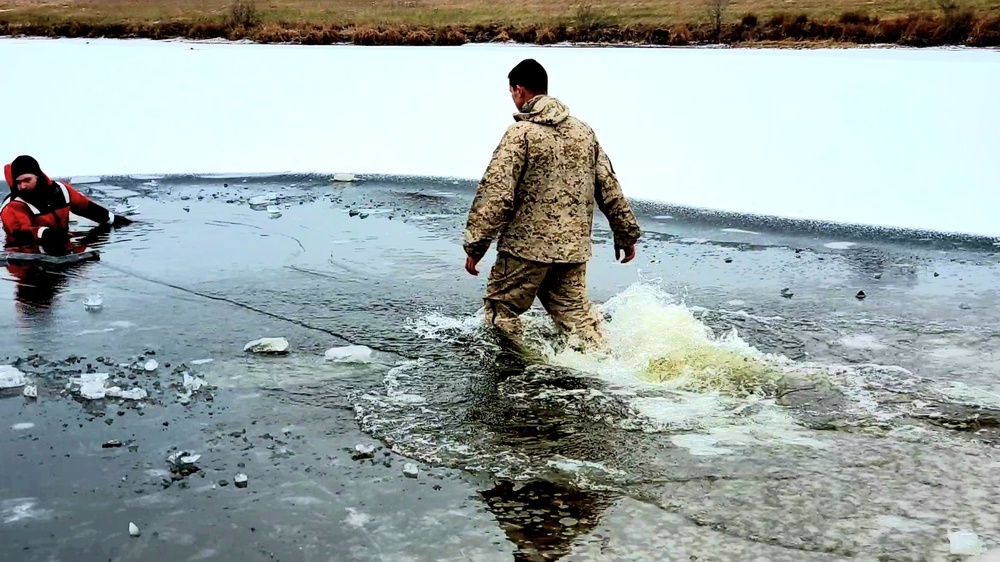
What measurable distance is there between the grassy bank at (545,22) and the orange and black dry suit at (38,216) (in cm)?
2016

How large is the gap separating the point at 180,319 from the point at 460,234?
3332mm

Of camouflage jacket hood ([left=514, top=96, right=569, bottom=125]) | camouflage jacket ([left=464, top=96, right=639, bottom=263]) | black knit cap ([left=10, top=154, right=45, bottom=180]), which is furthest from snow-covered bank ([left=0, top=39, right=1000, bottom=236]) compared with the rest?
camouflage jacket hood ([left=514, top=96, right=569, bottom=125])

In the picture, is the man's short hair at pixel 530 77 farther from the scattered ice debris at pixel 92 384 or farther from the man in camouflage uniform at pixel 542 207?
the scattered ice debris at pixel 92 384

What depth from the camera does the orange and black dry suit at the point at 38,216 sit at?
27.7ft

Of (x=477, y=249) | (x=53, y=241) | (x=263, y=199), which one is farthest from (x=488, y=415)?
(x=263, y=199)

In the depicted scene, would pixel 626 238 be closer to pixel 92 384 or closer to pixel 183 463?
pixel 183 463

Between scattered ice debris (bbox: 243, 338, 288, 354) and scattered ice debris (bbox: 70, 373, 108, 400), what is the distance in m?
0.85

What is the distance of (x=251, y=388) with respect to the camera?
537cm

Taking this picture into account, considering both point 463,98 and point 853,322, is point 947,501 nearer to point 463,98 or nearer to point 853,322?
point 853,322

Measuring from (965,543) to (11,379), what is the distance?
4.65m

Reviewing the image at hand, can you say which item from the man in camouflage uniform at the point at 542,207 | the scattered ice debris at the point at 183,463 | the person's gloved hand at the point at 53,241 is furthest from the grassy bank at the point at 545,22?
the scattered ice debris at the point at 183,463

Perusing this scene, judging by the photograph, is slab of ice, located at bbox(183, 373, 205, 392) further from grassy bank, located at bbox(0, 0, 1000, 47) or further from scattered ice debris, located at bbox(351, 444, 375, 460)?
grassy bank, located at bbox(0, 0, 1000, 47)

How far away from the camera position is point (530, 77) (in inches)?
→ 213

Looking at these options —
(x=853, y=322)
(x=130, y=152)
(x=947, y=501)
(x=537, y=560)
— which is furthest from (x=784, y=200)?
(x=130, y=152)
